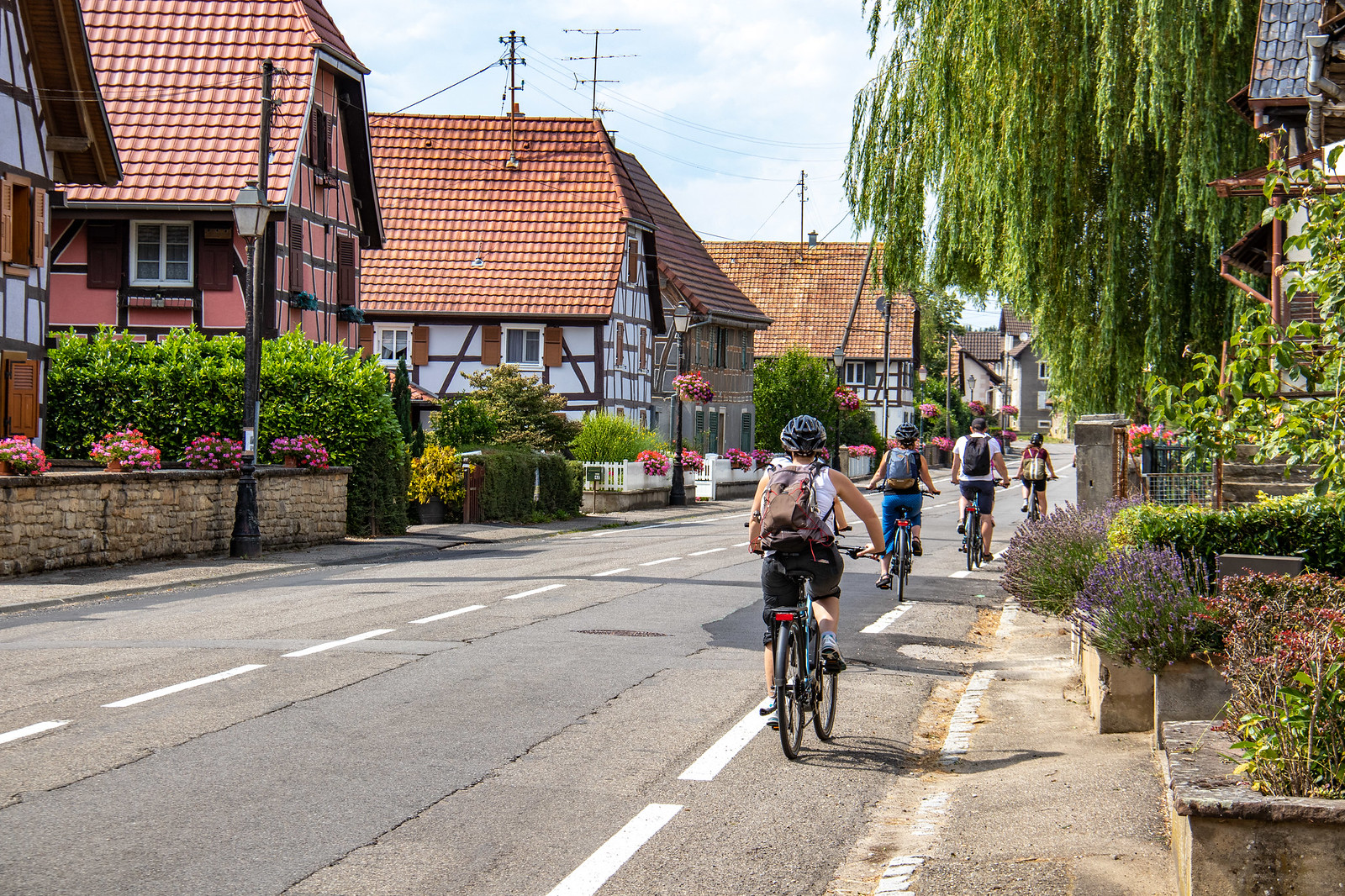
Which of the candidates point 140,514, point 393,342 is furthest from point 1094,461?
point 393,342

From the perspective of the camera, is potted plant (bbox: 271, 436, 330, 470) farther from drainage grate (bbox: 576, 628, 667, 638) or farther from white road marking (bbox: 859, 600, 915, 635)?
drainage grate (bbox: 576, 628, 667, 638)

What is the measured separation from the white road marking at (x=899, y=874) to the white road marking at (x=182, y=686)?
4.97 meters

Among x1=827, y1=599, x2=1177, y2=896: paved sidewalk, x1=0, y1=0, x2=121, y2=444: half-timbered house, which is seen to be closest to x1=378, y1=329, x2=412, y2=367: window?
x1=0, y1=0, x2=121, y2=444: half-timbered house

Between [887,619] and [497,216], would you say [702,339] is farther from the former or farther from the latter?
[887,619]

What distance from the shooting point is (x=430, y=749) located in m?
7.62

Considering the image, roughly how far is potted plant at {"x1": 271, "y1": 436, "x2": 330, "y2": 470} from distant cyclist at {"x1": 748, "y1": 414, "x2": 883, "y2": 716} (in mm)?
16411

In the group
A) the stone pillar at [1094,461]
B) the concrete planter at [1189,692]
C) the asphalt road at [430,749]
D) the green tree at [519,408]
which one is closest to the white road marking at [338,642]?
the asphalt road at [430,749]

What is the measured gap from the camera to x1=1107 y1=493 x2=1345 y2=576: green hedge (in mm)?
8586

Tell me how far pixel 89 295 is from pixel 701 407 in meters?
30.2

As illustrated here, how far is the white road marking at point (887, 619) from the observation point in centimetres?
1329

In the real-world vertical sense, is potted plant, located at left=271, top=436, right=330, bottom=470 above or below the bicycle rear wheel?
above

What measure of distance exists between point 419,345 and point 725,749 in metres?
37.1

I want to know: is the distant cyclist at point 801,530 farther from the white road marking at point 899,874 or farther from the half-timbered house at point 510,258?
the half-timbered house at point 510,258

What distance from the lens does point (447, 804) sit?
6535mm
